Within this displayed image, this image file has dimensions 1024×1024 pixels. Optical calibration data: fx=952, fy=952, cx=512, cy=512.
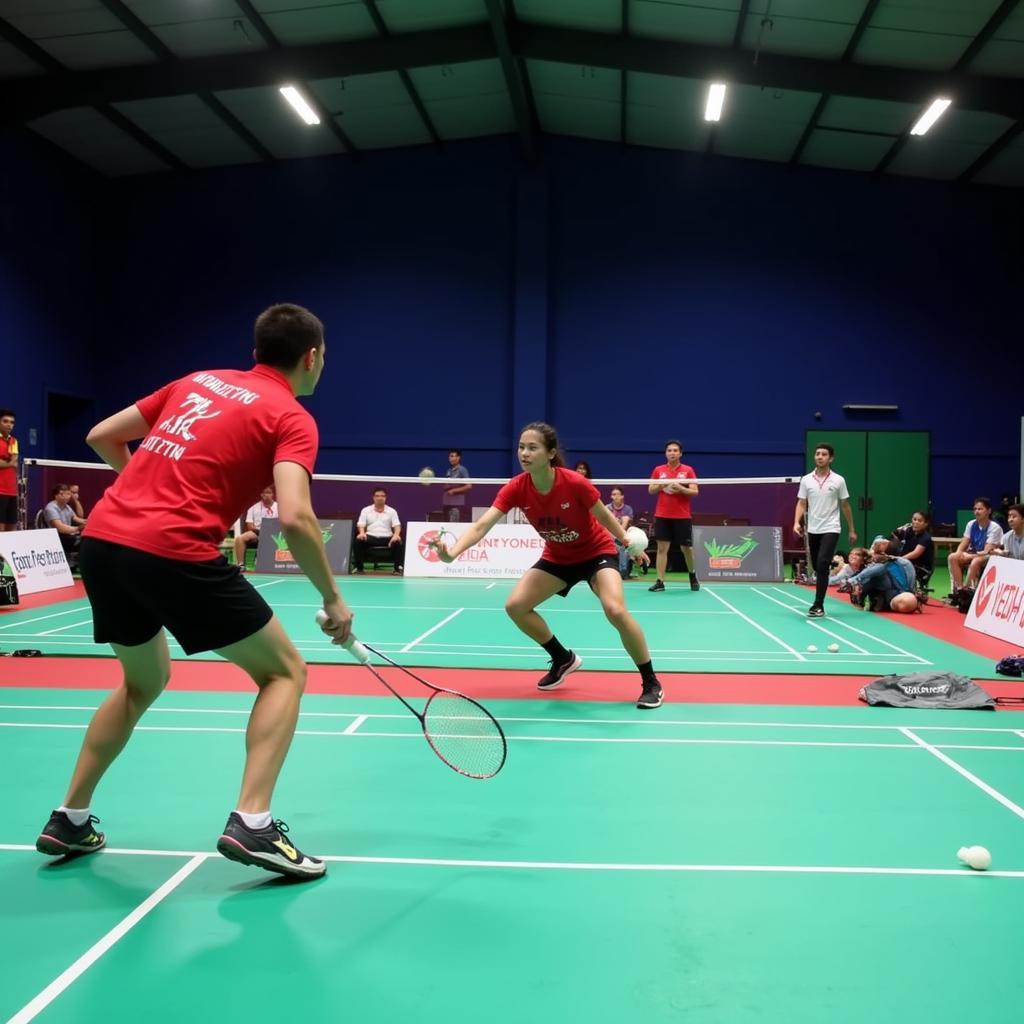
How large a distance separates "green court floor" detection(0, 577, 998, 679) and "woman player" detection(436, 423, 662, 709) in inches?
41.6

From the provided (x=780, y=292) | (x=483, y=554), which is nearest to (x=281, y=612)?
(x=483, y=554)

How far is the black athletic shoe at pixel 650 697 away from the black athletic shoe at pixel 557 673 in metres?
0.69

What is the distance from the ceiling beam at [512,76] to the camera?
47.0ft

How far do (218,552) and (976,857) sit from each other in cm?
264

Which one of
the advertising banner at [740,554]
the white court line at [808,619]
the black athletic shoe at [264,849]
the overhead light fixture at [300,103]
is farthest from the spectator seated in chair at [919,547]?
the overhead light fixture at [300,103]

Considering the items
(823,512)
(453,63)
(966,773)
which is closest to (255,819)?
(966,773)

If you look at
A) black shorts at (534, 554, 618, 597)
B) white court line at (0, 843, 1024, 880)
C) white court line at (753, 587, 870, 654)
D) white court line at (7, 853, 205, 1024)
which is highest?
black shorts at (534, 554, 618, 597)

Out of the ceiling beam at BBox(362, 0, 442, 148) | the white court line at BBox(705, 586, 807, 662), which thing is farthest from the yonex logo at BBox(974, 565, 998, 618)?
the ceiling beam at BBox(362, 0, 442, 148)

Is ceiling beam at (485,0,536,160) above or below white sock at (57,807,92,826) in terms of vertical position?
above

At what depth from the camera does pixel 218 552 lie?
2.89m

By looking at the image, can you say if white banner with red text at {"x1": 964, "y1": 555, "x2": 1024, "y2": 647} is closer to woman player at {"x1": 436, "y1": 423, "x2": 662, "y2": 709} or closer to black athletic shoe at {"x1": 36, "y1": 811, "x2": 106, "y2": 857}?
woman player at {"x1": 436, "y1": 423, "x2": 662, "y2": 709}

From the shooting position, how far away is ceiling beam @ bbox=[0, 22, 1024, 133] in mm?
15156

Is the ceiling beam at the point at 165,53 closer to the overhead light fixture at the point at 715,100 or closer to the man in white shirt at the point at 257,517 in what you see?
the man in white shirt at the point at 257,517

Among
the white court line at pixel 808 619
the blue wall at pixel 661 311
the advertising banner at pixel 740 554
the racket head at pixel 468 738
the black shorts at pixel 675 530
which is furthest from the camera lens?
the blue wall at pixel 661 311
